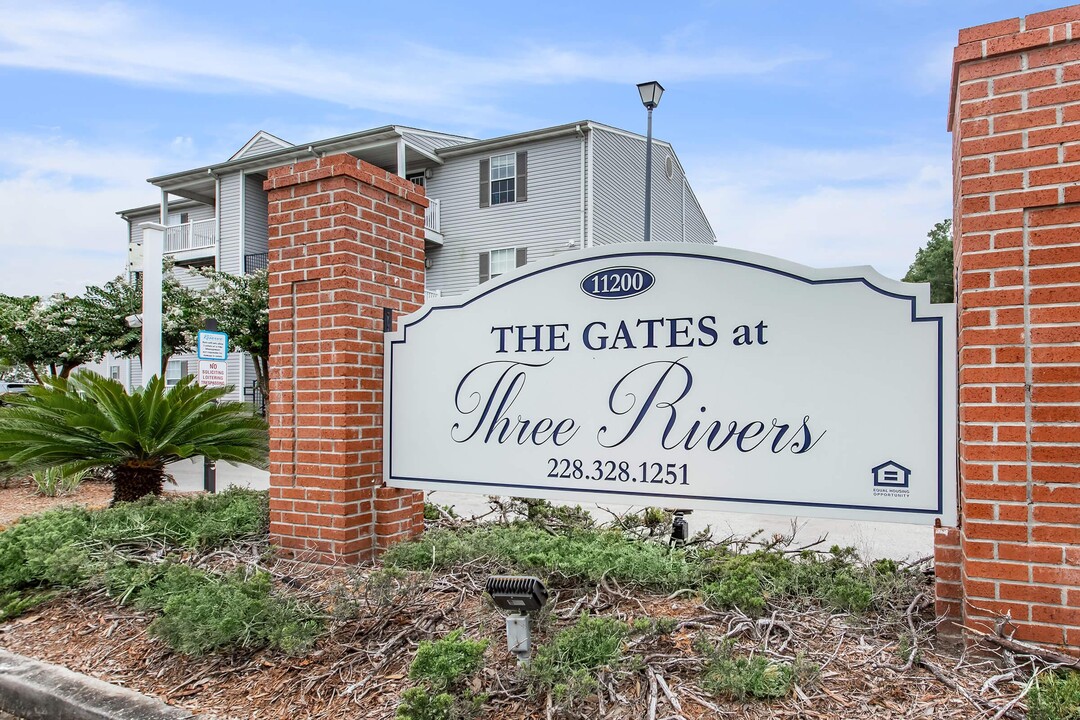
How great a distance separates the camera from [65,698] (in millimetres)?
3410

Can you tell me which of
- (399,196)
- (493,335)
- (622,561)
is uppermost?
(399,196)

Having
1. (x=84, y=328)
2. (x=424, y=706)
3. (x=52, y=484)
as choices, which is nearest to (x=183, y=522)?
(x=424, y=706)

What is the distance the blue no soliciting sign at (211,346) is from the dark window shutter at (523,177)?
11.3 meters

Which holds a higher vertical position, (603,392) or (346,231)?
(346,231)

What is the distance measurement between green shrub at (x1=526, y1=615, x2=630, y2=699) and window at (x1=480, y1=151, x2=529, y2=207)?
18671 mm

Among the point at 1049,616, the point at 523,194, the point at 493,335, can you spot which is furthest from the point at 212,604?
the point at 523,194

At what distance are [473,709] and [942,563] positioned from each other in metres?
2.30

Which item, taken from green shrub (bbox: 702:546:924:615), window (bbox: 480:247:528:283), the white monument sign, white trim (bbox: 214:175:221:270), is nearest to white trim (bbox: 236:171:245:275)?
white trim (bbox: 214:175:221:270)

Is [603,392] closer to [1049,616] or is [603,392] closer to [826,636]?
[826,636]

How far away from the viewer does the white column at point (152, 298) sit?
35.4 feet

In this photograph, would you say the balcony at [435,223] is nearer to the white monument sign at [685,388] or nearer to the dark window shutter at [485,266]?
the dark window shutter at [485,266]

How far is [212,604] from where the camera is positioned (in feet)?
11.9

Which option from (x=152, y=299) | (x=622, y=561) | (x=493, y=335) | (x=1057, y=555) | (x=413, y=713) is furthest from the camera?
(x=152, y=299)

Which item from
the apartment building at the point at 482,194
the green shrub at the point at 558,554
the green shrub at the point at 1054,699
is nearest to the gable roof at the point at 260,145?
the apartment building at the point at 482,194
